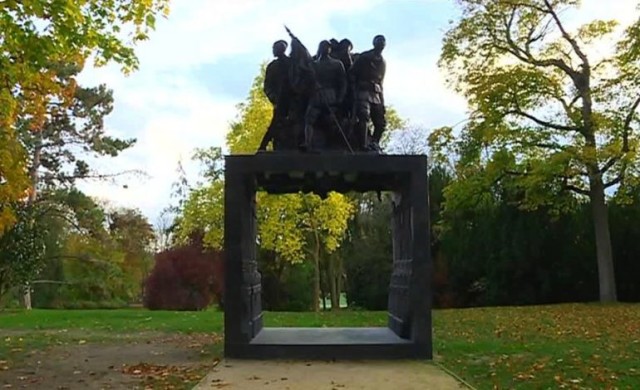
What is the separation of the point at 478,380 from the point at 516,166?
1628 centimetres

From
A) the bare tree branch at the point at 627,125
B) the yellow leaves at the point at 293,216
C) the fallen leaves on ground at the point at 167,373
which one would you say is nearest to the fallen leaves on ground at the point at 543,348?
the fallen leaves on ground at the point at 167,373

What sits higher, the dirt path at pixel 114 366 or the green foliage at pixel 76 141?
the green foliage at pixel 76 141

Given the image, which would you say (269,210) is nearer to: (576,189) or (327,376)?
(576,189)

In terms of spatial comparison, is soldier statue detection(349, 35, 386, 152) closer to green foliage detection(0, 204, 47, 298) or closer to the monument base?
the monument base

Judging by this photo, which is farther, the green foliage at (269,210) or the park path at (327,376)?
the green foliage at (269,210)

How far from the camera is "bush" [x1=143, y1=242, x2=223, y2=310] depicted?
33094 millimetres

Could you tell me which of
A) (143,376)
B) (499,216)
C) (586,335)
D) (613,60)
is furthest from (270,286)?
(143,376)

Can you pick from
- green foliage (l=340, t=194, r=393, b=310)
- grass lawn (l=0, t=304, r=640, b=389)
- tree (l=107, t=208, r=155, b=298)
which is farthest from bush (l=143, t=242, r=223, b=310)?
grass lawn (l=0, t=304, r=640, b=389)

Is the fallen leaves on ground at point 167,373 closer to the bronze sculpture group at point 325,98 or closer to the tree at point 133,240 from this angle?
the bronze sculpture group at point 325,98

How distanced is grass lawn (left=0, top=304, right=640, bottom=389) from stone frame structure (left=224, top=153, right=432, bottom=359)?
74 cm

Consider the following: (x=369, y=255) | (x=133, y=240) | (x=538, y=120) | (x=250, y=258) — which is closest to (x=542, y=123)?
(x=538, y=120)

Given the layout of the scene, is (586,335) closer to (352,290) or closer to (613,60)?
(613,60)

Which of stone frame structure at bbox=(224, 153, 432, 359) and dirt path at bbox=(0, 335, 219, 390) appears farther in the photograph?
stone frame structure at bbox=(224, 153, 432, 359)

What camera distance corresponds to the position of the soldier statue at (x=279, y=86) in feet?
37.9
